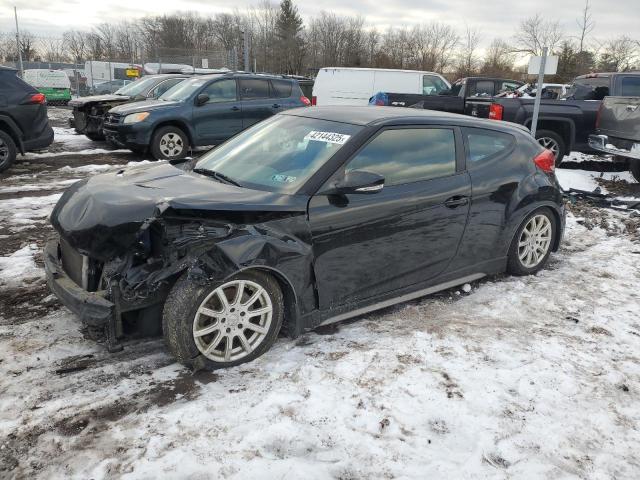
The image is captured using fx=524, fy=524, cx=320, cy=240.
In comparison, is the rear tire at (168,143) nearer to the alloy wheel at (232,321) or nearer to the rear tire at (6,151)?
the rear tire at (6,151)

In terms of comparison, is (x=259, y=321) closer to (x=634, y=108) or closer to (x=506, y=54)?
(x=634, y=108)

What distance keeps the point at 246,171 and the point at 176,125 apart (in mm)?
7447

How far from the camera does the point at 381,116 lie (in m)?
3.96

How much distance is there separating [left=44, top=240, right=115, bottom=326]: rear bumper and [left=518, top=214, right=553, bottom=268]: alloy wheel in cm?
357

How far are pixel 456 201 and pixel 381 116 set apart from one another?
0.88 m

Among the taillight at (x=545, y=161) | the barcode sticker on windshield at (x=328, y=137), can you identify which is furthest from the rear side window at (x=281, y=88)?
the barcode sticker on windshield at (x=328, y=137)

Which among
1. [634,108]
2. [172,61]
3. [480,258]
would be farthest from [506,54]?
[480,258]

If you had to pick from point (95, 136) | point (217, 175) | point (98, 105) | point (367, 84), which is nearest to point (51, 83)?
point (95, 136)

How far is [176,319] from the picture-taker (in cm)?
301

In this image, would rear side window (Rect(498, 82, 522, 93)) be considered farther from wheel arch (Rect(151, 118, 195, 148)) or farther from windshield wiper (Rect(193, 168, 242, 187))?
windshield wiper (Rect(193, 168, 242, 187))

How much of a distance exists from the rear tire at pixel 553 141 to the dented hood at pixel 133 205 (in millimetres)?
8516

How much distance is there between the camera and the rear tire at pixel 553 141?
10383 millimetres

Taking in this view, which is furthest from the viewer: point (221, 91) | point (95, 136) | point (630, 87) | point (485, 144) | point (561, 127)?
point (95, 136)

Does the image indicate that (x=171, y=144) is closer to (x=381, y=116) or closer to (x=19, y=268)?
(x=19, y=268)
